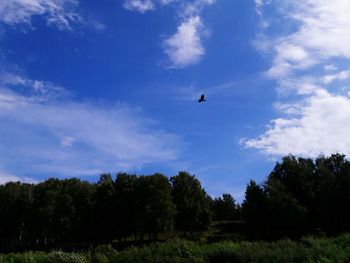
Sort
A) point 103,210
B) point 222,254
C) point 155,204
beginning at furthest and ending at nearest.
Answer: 1. point 103,210
2. point 155,204
3. point 222,254

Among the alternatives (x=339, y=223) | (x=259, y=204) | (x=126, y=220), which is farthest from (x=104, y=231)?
(x=339, y=223)

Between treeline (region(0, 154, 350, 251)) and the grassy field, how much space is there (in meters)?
40.9

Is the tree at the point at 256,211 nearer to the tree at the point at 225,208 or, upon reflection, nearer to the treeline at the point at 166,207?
the treeline at the point at 166,207

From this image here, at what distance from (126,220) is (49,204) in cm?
1670

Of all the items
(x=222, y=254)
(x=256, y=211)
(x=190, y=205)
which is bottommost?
(x=222, y=254)

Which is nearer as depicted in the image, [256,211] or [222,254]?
[222,254]

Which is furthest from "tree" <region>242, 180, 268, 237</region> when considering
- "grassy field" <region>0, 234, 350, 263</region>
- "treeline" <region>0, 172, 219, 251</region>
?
"grassy field" <region>0, 234, 350, 263</region>

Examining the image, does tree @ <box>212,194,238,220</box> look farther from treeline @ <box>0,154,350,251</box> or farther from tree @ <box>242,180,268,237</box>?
tree @ <box>242,180,268,237</box>

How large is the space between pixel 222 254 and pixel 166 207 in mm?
47685

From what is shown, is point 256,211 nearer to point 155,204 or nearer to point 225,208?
point 155,204

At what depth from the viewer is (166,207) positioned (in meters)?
75.5

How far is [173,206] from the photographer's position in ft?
252

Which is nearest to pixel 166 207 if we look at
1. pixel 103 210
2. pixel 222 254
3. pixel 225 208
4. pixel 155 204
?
pixel 155 204

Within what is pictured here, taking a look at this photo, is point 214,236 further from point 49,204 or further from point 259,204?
point 49,204
